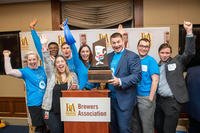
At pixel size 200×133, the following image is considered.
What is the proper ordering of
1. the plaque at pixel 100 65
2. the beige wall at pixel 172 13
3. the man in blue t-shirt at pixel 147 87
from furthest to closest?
1. the beige wall at pixel 172 13
2. the man in blue t-shirt at pixel 147 87
3. the plaque at pixel 100 65

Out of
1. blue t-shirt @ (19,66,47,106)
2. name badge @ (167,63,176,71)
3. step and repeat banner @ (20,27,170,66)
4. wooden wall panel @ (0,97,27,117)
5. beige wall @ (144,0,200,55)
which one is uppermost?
beige wall @ (144,0,200,55)

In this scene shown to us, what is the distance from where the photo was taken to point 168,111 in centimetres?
245

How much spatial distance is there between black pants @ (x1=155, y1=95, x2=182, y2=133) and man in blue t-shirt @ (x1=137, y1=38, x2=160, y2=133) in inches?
5.1

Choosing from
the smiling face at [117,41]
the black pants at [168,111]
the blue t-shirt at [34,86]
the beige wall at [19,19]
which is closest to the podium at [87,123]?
the smiling face at [117,41]

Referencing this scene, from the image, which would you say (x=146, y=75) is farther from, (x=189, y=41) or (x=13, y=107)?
(x=13, y=107)

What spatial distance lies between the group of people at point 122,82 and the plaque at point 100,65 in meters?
0.17

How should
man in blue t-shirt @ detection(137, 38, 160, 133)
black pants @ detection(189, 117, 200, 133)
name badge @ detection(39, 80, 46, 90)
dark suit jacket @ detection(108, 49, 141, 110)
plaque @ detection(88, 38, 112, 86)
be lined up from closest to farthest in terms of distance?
plaque @ detection(88, 38, 112, 86) → dark suit jacket @ detection(108, 49, 141, 110) → man in blue t-shirt @ detection(137, 38, 160, 133) → name badge @ detection(39, 80, 46, 90) → black pants @ detection(189, 117, 200, 133)

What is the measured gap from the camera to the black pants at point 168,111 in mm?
2443

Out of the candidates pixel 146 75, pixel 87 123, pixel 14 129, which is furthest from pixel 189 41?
pixel 14 129

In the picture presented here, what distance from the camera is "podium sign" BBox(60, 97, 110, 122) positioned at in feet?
6.61

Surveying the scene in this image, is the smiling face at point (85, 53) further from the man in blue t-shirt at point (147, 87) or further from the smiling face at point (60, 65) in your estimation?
the man in blue t-shirt at point (147, 87)

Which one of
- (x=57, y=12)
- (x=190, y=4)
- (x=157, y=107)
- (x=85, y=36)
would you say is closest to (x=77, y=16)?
(x=57, y=12)

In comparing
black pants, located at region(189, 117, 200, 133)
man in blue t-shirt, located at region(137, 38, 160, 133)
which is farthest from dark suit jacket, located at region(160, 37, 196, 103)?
black pants, located at region(189, 117, 200, 133)

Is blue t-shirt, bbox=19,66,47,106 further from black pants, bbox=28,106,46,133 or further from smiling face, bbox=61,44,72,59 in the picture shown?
smiling face, bbox=61,44,72,59
